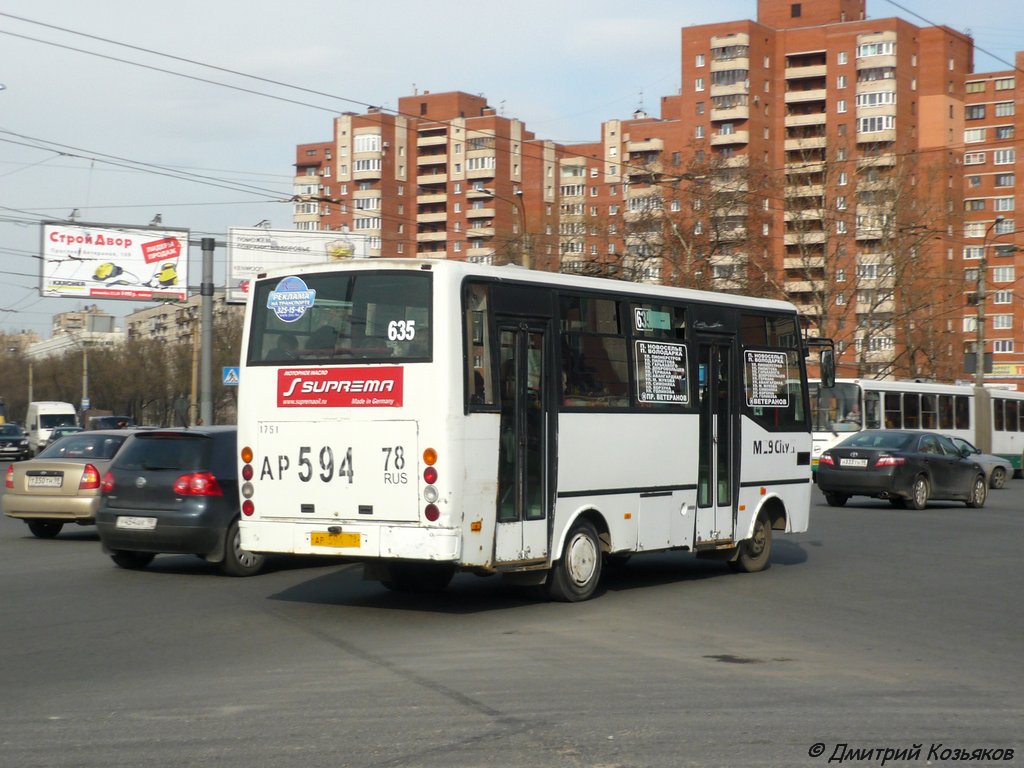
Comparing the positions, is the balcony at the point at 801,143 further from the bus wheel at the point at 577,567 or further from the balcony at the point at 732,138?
the bus wheel at the point at 577,567

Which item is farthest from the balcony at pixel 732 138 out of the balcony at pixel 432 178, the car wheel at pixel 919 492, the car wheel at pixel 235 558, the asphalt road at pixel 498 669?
the car wheel at pixel 235 558

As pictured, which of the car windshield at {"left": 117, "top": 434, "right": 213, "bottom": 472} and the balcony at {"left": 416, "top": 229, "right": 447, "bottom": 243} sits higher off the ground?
the balcony at {"left": 416, "top": 229, "right": 447, "bottom": 243}

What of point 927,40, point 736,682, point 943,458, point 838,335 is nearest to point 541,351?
point 736,682

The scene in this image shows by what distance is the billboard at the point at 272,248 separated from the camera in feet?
167

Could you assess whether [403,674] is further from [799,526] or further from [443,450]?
[799,526]

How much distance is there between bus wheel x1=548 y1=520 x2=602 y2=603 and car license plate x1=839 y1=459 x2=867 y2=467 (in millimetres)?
15991

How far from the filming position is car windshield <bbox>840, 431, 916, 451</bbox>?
2745 centimetres

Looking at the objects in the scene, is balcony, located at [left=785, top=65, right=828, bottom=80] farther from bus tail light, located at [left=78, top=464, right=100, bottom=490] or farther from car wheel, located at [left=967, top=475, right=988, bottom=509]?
bus tail light, located at [left=78, top=464, right=100, bottom=490]

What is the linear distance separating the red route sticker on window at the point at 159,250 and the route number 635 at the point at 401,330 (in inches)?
1542

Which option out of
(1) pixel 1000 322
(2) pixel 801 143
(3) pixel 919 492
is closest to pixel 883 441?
(3) pixel 919 492

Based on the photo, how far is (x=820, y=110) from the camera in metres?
114

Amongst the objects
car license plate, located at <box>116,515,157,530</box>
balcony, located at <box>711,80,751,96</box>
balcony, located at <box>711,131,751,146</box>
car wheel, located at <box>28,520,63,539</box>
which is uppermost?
balcony, located at <box>711,80,751,96</box>

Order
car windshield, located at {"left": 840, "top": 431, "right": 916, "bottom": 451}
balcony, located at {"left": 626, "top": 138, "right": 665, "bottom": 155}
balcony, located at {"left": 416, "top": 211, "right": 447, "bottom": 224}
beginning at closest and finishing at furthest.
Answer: car windshield, located at {"left": 840, "top": 431, "right": 916, "bottom": 451}, balcony, located at {"left": 626, "top": 138, "right": 665, "bottom": 155}, balcony, located at {"left": 416, "top": 211, "right": 447, "bottom": 224}

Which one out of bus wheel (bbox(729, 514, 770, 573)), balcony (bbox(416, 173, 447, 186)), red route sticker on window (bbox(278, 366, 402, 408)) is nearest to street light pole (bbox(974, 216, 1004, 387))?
bus wheel (bbox(729, 514, 770, 573))
